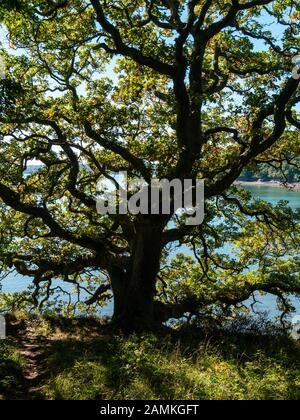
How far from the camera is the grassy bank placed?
22.3 ft

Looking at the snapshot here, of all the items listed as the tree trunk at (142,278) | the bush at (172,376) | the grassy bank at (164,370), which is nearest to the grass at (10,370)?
the grassy bank at (164,370)

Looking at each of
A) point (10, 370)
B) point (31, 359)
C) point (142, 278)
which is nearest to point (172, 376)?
point (10, 370)

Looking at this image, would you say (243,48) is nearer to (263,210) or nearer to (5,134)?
(263,210)

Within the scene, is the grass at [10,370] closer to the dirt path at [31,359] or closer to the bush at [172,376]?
the dirt path at [31,359]

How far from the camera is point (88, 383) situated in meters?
7.16

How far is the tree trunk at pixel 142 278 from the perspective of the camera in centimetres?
1315

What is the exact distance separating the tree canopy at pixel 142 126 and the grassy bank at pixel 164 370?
368 centimetres

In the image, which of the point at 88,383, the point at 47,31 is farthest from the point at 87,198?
the point at 88,383

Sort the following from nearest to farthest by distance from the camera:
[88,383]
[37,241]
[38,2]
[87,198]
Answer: [88,383]
[38,2]
[87,198]
[37,241]

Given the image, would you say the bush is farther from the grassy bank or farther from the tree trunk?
the tree trunk

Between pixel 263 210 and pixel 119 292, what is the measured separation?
6.07 metres

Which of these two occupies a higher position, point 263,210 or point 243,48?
point 243,48

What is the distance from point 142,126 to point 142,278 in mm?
5501

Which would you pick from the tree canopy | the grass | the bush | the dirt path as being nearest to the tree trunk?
the tree canopy
